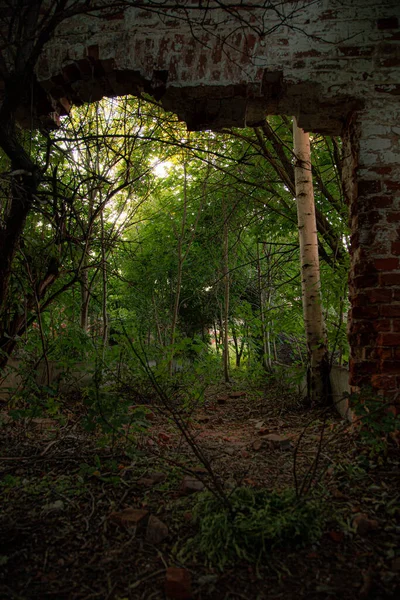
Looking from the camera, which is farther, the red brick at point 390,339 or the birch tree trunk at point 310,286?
the birch tree trunk at point 310,286

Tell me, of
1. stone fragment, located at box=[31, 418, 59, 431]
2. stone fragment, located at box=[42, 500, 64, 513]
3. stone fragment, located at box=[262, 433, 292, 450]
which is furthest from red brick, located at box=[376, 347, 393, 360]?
stone fragment, located at box=[31, 418, 59, 431]

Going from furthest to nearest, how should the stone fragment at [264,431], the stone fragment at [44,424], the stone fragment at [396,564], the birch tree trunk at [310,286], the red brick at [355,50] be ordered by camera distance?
the birch tree trunk at [310,286], the stone fragment at [264,431], the stone fragment at [44,424], the red brick at [355,50], the stone fragment at [396,564]

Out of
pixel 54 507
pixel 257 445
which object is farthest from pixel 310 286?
pixel 54 507

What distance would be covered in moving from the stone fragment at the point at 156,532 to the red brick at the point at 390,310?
192 centimetres

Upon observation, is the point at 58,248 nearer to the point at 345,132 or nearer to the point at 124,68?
the point at 124,68

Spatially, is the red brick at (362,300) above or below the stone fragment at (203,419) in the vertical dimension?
above

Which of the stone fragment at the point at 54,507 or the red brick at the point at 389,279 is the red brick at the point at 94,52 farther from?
the stone fragment at the point at 54,507

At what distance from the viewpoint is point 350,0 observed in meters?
2.83

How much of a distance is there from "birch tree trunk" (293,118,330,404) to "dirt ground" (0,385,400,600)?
1.18 m

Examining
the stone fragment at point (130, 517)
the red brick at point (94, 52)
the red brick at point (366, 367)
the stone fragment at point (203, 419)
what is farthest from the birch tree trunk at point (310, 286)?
the stone fragment at point (130, 517)

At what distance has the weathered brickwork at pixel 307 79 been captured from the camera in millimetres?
2650

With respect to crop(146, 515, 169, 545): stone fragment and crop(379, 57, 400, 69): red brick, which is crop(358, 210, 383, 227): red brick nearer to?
crop(379, 57, 400, 69): red brick

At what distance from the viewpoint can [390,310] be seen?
2.59m

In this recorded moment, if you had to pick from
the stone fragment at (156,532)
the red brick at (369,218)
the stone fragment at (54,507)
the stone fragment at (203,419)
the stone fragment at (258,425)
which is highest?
the red brick at (369,218)
